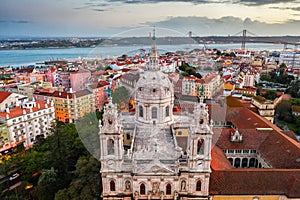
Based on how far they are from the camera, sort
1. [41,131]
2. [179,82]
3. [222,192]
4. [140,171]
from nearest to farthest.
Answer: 1. [140,171]
2. [222,192]
3. [179,82]
4. [41,131]

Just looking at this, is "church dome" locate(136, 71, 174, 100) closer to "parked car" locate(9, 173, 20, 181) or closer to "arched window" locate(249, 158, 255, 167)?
"arched window" locate(249, 158, 255, 167)

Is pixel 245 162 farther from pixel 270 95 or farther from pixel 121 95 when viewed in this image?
pixel 270 95

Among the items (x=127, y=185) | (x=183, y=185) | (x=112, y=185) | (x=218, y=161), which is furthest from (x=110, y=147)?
(x=218, y=161)

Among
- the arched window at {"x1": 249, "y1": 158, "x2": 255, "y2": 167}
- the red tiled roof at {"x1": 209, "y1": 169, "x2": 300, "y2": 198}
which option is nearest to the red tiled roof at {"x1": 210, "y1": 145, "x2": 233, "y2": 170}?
the red tiled roof at {"x1": 209, "y1": 169, "x2": 300, "y2": 198}

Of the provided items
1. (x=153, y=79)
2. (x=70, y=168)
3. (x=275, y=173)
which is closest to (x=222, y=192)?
(x=275, y=173)

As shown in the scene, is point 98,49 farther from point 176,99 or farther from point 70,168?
point 70,168

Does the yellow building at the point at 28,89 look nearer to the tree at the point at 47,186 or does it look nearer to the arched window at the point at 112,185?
the tree at the point at 47,186

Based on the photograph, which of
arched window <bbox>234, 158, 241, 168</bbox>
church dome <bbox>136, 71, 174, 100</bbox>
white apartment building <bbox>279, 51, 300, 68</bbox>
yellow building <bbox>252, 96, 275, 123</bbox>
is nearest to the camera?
church dome <bbox>136, 71, 174, 100</bbox>
